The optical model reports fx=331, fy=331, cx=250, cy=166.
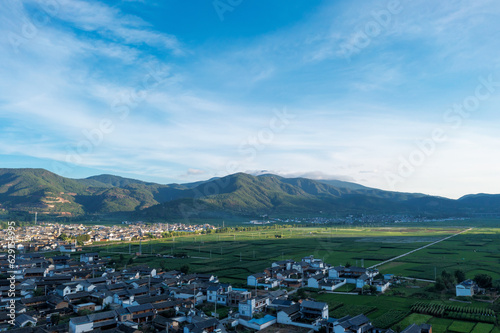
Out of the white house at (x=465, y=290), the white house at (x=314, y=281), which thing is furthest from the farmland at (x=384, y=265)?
the white house at (x=314, y=281)

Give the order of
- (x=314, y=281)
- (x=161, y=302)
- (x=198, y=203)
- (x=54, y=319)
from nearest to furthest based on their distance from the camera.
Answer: (x=54, y=319), (x=161, y=302), (x=314, y=281), (x=198, y=203)

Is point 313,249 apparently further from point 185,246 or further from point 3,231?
point 3,231

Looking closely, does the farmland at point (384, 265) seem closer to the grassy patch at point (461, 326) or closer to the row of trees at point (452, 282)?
the grassy patch at point (461, 326)

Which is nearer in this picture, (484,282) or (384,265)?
(484,282)

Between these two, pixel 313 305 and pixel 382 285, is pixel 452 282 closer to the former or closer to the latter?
pixel 382 285

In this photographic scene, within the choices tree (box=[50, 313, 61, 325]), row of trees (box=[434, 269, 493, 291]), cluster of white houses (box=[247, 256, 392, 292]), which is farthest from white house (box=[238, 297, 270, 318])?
row of trees (box=[434, 269, 493, 291])

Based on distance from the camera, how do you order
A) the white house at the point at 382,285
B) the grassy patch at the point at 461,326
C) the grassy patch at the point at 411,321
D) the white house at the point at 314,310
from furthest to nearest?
the white house at the point at 382,285
the white house at the point at 314,310
the grassy patch at the point at 411,321
the grassy patch at the point at 461,326

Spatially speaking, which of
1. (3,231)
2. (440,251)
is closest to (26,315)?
(440,251)

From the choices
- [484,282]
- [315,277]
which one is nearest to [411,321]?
[315,277]

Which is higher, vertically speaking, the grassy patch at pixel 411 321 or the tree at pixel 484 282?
the tree at pixel 484 282
